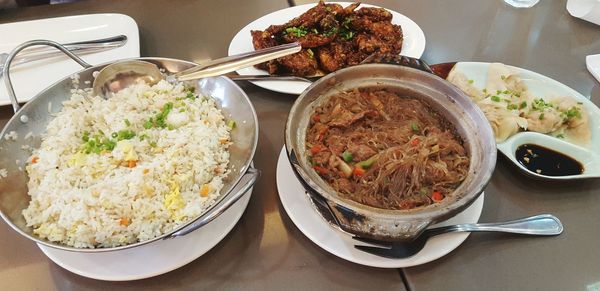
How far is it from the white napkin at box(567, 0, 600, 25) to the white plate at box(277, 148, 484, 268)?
5.90 ft

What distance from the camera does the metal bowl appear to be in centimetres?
116

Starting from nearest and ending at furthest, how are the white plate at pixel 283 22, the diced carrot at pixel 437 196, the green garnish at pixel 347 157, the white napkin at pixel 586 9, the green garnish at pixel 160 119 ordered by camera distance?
1. the diced carrot at pixel 437 196
2. the green garnish at pixel 347 157
3. the green garnish at pixel 160 119
4. the white plate at pixel 283 22
5. the white napkin at pixel 586 9

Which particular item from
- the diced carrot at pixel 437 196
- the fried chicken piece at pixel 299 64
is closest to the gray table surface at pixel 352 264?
the fried chicken piece at pixel 299 64

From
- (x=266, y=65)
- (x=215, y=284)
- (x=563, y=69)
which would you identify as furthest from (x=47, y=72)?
(x=563, y=69)

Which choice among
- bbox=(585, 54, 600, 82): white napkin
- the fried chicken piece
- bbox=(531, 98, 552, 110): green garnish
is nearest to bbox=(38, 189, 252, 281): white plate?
the fried chicken piece

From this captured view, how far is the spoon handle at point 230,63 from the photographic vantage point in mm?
1728

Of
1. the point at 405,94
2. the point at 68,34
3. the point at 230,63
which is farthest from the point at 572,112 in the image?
the point at 68,34

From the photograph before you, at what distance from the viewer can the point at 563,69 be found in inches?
88.7

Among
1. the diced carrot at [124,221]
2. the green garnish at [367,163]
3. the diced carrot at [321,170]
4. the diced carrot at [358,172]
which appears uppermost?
the diced carrot at [321,170]

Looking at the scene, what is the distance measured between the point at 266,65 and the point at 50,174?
1.06 meters

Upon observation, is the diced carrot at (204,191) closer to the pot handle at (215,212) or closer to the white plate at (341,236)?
the pot handle at (215,212)

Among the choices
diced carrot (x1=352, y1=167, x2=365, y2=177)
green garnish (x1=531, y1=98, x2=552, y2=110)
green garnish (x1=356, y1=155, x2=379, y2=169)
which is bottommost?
green garnish (x1=531, y1=98, x2=552, y2=110)

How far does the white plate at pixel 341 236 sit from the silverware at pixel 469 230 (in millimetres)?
19

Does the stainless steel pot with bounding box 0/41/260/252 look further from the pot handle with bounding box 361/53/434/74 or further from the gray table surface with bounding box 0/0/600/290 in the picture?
the pot handle with bounding box 361/53/434/74
